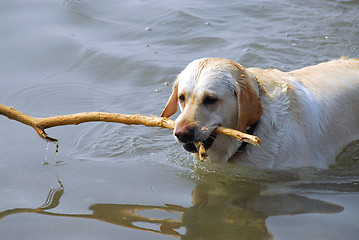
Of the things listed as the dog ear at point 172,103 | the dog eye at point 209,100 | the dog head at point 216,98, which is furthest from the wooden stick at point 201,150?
the dog ear at point 172,103

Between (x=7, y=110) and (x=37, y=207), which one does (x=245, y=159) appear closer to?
(x=37, y=207)

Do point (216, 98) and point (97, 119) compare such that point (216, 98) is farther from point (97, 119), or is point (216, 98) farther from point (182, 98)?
point (97, 119)

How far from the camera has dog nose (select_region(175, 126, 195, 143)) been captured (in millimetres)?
4273

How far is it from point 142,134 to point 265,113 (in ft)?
7.32

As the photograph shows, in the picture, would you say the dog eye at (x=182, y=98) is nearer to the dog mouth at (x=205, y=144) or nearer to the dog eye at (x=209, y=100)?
the dog eye at (x=209, y=100)

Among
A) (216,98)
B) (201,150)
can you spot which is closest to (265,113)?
(216,98)

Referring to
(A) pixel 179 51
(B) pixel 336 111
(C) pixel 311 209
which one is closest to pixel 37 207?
(C) pixel 311 209

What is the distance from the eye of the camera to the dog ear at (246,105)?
452 cm

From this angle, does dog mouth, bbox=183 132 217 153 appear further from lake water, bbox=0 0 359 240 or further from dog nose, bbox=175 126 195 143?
lake water, bbox=0 0 359 240

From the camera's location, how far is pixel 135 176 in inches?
206

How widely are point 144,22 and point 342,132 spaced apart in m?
5.76

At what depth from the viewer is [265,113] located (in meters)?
4.75

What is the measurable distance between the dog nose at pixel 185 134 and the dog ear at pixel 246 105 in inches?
19.8

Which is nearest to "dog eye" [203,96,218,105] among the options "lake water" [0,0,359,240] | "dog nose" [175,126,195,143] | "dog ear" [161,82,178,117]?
"dog nose" [175,126,195,143]
